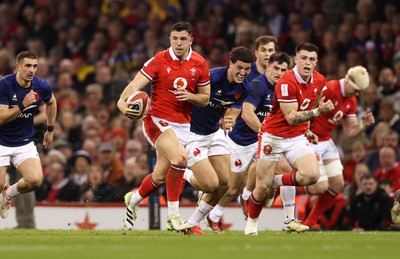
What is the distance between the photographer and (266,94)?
54.9 ft

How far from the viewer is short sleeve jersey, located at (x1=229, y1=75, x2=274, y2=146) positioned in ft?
54.2

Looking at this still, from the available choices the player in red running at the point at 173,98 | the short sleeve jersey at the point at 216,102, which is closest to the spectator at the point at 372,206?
the short sleeve jersey at the point at 216,102

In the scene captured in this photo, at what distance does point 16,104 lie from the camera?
53.4ft

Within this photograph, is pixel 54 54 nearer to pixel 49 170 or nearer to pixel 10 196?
pixel 49 170

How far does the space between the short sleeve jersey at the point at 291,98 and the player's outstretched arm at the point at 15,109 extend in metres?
3.18

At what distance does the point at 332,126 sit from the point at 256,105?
1.91m

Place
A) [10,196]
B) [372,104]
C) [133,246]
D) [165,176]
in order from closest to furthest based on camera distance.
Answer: [133,246] → [165,176] → [10,196] → [372,104]

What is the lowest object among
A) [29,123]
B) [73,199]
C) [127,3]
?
[73,199]

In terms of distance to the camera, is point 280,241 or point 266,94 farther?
point 266,94

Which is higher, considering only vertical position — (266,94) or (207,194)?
(266,94)

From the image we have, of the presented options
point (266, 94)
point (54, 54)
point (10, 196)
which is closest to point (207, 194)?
point (266, 94)

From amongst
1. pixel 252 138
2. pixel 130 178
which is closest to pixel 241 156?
pixel 252 138

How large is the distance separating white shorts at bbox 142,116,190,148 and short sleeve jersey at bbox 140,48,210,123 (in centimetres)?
6

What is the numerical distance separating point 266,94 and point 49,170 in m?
6.64
